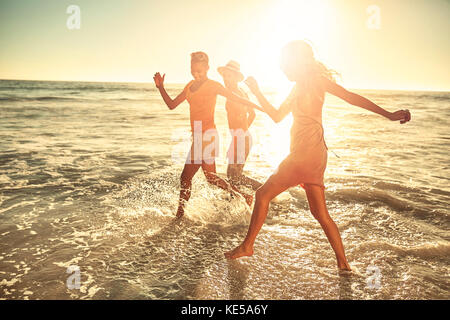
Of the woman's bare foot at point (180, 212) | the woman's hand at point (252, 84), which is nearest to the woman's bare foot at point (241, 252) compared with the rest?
the woman's bare foot at point (180, 212)

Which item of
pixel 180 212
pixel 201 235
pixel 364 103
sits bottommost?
pixel 201 235

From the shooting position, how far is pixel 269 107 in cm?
311

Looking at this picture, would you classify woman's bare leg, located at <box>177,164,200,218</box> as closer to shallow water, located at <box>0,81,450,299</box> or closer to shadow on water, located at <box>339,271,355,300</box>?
shallow water, located at <box>0,81,450,299</box>

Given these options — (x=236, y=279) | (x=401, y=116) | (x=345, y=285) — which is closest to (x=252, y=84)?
(x=401, y=116)

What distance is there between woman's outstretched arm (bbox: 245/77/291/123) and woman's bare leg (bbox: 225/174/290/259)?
58cm

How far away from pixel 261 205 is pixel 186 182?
5.19ft

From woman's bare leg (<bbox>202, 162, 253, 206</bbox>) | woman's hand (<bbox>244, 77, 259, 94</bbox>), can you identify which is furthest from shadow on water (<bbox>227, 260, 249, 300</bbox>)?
woman's hand (<bbox>244, 77, 259, 94</bbox>)

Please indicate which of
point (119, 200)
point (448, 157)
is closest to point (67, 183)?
point (119, 200)

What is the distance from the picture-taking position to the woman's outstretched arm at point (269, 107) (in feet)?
9.87

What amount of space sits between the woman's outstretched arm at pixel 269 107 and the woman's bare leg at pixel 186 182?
59.3 inches

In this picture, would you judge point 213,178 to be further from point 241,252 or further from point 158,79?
point 158,79

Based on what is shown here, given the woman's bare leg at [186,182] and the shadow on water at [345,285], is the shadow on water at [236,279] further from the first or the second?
the woman's bare leg at [186,182]
